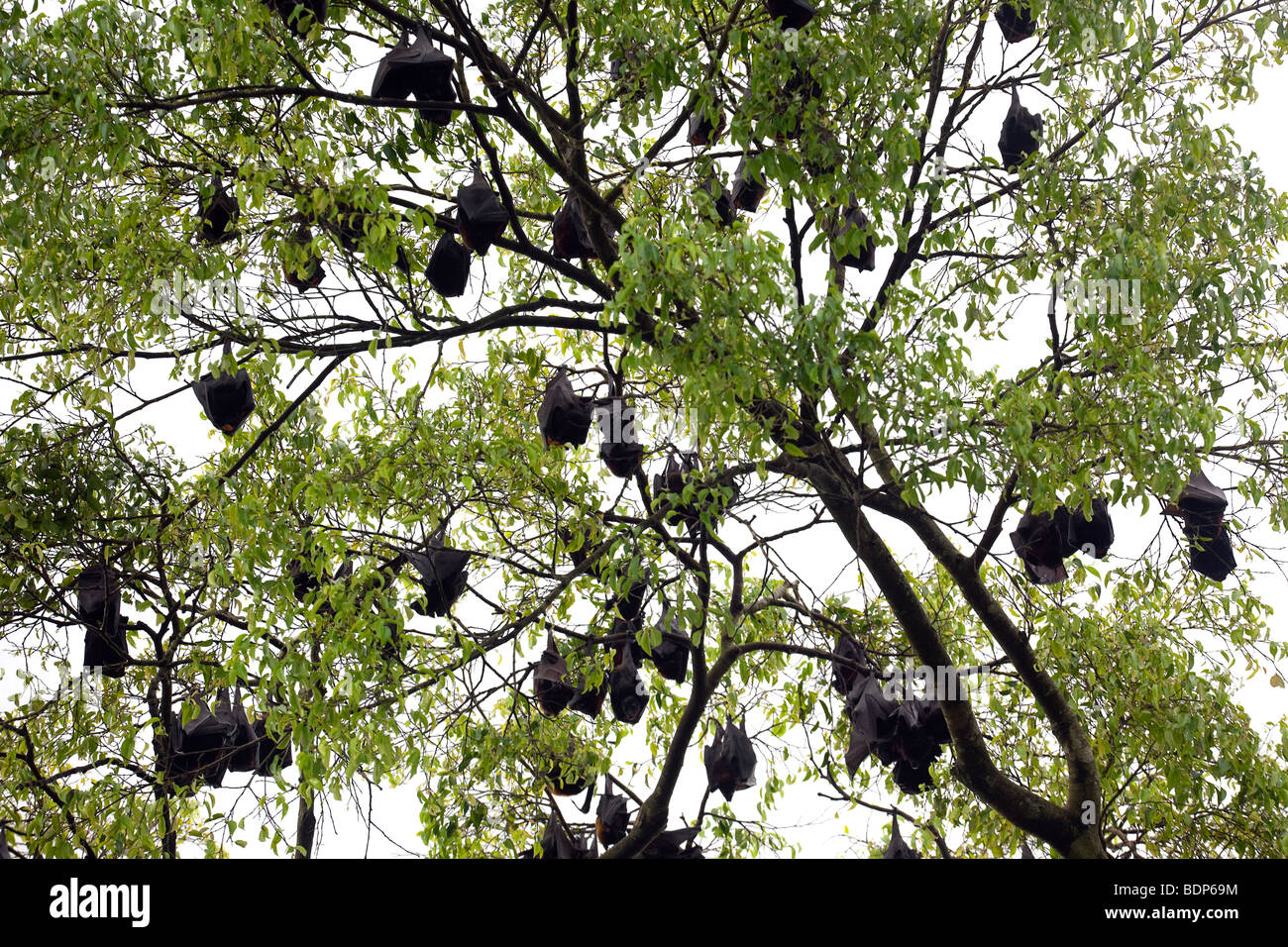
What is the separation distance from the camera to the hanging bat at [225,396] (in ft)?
17.9

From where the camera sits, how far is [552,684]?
234 inches

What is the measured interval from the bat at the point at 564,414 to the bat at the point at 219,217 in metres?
1.71

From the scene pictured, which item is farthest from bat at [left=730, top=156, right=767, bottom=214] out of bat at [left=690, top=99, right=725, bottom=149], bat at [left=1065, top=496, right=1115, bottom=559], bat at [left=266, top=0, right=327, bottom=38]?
bat at [left=1065, top=496, right=1115, bottom=559]

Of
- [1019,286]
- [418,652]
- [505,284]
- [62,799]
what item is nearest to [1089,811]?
[1019,286]

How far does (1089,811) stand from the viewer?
19.4ft

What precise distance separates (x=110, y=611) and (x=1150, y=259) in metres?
5.35

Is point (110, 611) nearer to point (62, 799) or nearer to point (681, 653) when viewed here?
point (62, 799)

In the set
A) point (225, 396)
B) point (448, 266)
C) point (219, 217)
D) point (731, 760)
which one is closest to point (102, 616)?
point (225, 396)

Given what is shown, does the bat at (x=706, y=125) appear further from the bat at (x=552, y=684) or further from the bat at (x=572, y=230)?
the bat at (x=552, y=684)

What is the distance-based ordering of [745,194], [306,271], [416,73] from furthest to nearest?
[745,194], [306,271], [416,73]

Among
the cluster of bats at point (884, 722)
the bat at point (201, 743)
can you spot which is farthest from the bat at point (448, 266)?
the cluster of bats at point (884, 722)

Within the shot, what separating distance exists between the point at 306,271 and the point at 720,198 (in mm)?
1982

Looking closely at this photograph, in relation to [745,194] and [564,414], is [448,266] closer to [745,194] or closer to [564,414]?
[564,414]
